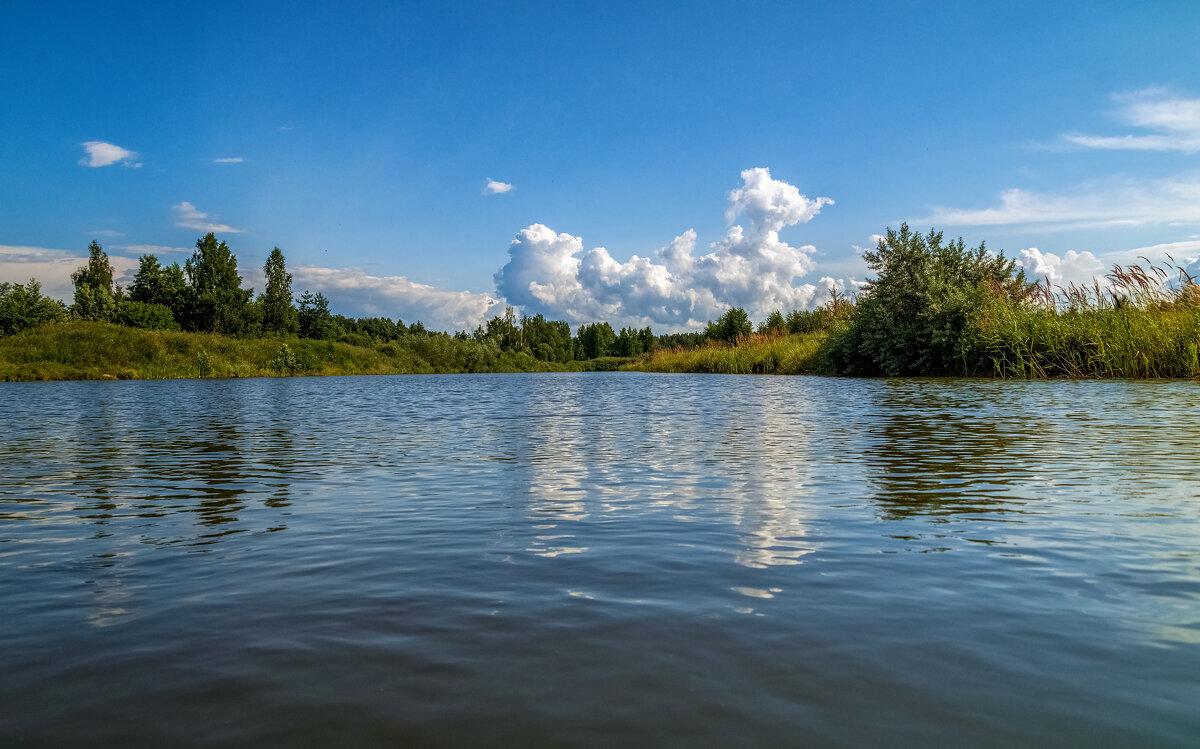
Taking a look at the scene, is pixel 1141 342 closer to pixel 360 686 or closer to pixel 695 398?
pixel 695 398

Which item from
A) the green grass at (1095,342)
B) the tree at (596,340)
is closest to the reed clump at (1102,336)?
the green grass at (1095,342)

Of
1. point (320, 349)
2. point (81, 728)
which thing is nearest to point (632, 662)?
point (81, 728)

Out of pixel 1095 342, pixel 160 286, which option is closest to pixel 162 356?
pixel 160 286

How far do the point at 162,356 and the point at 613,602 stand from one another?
5980 cm

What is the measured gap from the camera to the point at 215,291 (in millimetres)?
73812

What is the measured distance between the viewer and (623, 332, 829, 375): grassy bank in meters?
41.9

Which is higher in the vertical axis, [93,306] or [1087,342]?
[93,306]

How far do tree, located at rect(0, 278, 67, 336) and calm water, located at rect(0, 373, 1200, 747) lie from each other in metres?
63.7

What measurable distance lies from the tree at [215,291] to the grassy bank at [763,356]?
150 feet

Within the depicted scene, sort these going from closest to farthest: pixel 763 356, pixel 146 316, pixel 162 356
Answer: pixel 763 356
pixel 162 356
pixel 146 316

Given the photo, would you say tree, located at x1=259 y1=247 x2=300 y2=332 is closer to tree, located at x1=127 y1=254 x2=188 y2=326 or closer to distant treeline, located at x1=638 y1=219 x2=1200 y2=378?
tree, located at x1=127 y1=254 x2=188 y2=326

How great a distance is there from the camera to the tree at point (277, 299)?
78688 mm

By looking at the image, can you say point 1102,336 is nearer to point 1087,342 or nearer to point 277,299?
point 1087,342

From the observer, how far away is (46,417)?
17.1 metres
